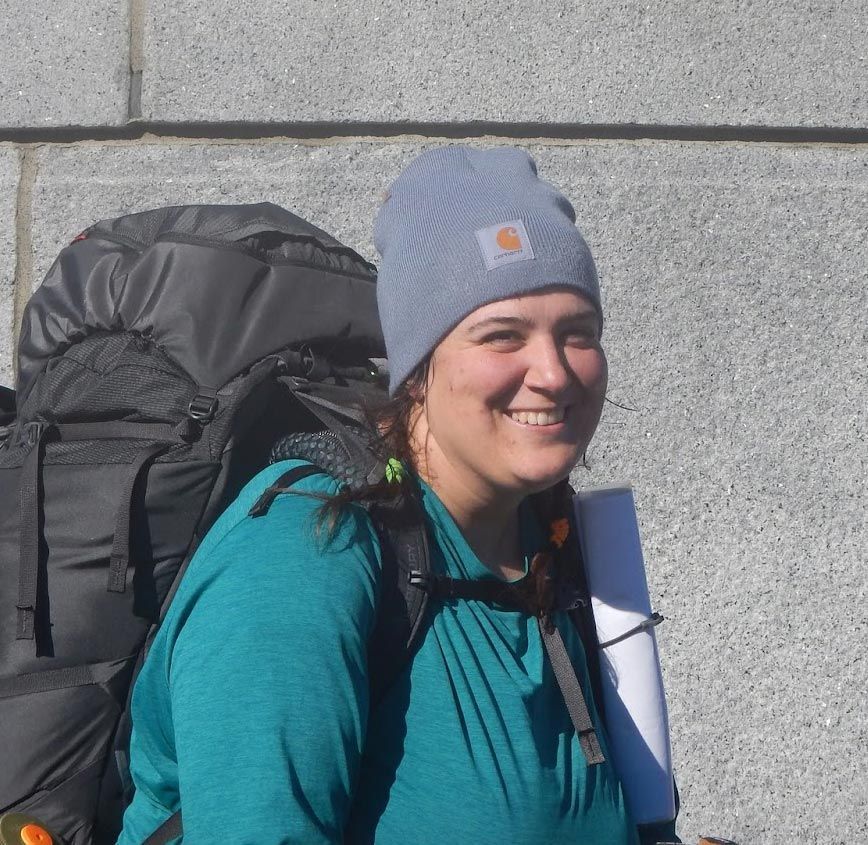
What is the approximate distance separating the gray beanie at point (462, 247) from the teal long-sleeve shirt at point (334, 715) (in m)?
0.24

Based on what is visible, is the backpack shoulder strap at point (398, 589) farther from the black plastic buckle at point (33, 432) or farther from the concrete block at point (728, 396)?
the concrete block at point (728, 396)

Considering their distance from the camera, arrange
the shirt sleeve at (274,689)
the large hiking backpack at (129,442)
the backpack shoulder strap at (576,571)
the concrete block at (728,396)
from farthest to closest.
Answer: the concrete block at (728,396) < the backpack shoulder strap at (576,571) < the large hiking backpack at (129,442) < the shirt sleeve at (274,689)

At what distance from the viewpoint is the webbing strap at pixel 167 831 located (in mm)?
1284

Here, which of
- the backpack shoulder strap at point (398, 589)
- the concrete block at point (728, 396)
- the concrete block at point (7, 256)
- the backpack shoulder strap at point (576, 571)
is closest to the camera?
the backpack shoulder strap at point (398, 589)

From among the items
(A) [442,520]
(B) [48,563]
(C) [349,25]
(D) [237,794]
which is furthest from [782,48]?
(D) [237,794]

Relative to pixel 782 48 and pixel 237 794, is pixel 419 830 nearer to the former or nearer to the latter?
pixel 237 794

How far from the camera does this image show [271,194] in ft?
9.21

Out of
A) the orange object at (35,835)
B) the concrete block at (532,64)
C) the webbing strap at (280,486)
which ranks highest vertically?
the concrete block at (532,64)

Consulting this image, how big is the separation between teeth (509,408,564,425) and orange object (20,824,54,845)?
2.92 ft

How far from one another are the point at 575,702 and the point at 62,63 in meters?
2.39

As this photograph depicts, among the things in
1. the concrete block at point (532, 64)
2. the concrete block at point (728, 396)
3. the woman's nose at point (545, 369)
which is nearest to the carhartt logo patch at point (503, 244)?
the woman's nose at point (545, 369)

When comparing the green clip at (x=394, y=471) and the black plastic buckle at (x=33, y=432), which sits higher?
the black plastic buckle at (x=33, y=432)

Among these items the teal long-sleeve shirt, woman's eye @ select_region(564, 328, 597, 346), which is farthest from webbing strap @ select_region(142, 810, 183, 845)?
woman's eye @ select_region(564, 328, 597, 346)

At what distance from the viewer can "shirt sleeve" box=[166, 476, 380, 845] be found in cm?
104
